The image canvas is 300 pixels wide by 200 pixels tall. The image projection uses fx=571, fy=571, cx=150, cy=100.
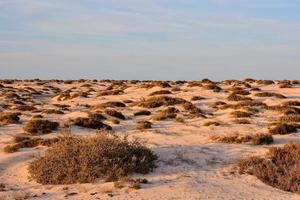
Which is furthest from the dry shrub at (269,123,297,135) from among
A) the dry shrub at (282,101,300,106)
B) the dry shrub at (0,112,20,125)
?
the dry shrub at (0,112,20,125)

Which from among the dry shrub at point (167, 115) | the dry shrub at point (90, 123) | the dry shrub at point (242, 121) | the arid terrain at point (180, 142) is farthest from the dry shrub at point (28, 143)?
the dry shrub at point (242, 121)

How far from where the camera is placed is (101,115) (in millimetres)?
26250

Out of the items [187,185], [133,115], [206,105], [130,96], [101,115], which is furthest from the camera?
[130,96]

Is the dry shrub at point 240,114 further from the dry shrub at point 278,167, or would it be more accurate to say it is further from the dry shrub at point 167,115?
the dry shrub at point 278,167

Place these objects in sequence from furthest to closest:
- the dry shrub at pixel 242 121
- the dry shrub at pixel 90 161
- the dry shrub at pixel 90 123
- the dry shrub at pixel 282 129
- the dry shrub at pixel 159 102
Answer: the dry shrub at pixel 159 102
the dry shrub at pixel 242 121
the dry shrub at pixel 90 123
the dry shrub at pixel 282 129
the dry shrub at pixel 90 161

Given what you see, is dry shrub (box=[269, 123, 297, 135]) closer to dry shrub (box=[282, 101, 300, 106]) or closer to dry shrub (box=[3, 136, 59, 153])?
dry shrub (box=[3, 136, 59, 153])

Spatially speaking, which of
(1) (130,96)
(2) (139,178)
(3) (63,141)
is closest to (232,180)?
(2) (139,178)

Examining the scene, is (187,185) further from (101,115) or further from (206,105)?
(206,105)

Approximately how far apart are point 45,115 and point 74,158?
43.1 ft

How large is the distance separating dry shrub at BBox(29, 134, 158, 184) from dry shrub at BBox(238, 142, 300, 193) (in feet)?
8.75

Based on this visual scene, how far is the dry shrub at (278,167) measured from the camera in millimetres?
14656

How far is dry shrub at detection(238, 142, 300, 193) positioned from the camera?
1466 cm

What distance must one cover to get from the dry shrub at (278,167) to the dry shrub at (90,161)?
2.67 metres

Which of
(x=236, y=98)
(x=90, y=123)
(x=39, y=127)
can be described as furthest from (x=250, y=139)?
(x=236, y=98)
